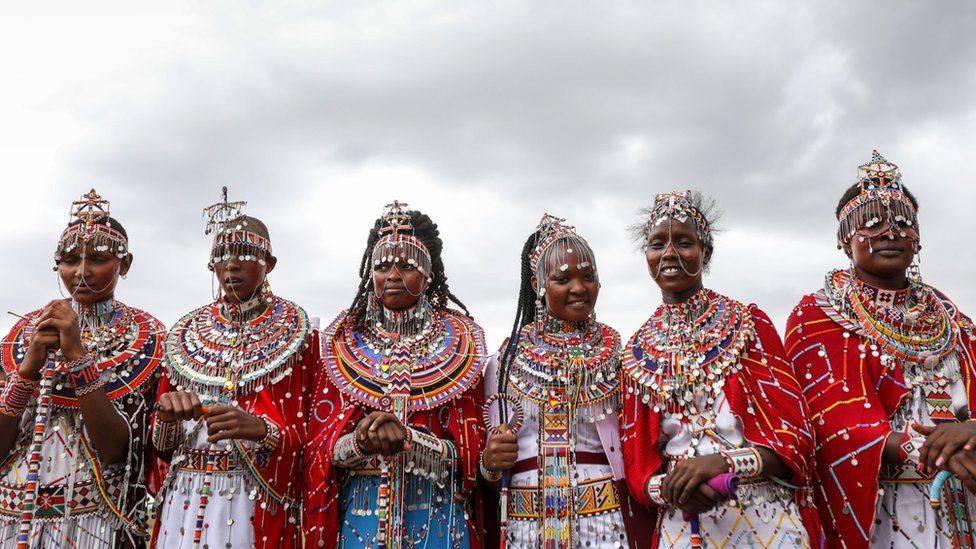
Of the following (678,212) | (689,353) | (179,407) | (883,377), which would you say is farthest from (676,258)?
(179,407)

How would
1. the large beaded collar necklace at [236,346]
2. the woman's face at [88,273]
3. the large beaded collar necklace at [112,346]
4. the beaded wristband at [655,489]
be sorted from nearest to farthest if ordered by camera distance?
1. the beaded wristband at [655,489]
2. the large beaded collar necklace at [236,346]
3. the large beaded collar necklace at [112,346]
4. the woman's face at [88,273]

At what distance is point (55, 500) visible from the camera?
459 centimetres

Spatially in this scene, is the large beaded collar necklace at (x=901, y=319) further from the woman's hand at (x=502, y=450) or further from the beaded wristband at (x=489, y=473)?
the beaded wristband at (x=489, y=473)

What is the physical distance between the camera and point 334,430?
15.1ft

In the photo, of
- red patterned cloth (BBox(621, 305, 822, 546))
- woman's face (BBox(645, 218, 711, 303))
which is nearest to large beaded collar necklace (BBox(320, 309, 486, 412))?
red patterned cloth (BBox(621, 305, 822, 546))

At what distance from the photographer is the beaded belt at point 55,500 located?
15.0 ft

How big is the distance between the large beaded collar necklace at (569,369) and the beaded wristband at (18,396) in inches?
115

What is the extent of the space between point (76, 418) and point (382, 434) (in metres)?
2.11

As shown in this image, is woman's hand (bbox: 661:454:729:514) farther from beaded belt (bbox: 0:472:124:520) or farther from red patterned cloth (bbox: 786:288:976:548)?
beaded belt (bbox: 0:472:124:520)

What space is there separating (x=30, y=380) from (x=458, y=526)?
2.73 meters

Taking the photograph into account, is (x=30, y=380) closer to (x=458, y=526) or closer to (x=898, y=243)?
(x=458, y=526)

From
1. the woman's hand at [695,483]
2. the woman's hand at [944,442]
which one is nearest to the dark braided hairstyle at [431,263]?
the woman's hand at [695,483]

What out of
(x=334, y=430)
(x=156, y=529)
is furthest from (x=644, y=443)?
(x=156, y=529)

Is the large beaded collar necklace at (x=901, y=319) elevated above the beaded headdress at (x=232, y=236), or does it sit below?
below
